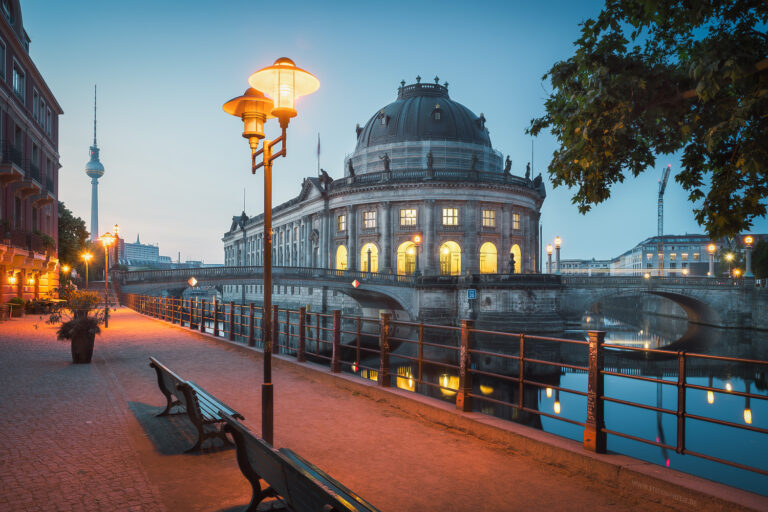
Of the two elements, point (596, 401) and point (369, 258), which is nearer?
point (596, 401)

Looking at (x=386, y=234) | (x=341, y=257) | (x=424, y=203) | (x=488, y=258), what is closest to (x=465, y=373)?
(x=424, y=203)

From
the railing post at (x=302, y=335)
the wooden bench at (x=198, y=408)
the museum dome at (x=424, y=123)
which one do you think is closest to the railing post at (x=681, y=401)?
the wooden bench at (x=198, y=408)

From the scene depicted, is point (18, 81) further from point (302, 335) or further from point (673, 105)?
point (673, 105)

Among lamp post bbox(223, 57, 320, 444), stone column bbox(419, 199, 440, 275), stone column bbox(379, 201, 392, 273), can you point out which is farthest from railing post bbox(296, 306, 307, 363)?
stone column bbox(379, 201, 392, 273)

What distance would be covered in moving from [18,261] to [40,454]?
77.5 feet

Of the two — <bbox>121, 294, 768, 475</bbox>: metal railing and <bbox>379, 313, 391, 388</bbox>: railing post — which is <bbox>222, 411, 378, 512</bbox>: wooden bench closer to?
<bbox>121, 294, 768, 475</bbox>: metal railing

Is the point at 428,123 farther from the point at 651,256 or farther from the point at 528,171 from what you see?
the point at 651,256

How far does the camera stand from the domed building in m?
48.8

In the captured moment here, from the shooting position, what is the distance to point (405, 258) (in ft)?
166

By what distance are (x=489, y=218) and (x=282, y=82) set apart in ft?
152

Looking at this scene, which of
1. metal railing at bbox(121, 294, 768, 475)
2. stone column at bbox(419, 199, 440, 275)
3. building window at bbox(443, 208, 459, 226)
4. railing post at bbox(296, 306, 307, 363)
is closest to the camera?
metal railing at bbox(121, 294, 768, 475)

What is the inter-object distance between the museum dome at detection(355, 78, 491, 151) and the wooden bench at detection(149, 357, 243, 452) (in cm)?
5199

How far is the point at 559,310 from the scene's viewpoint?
3988 cm

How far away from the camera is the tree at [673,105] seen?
557 cm
